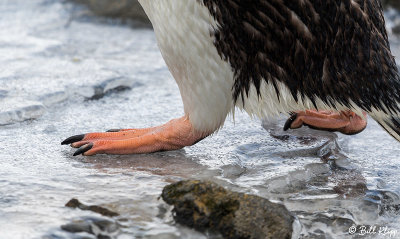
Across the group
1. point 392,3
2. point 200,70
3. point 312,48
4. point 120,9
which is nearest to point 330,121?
point 312,48

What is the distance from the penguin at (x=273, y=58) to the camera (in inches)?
101

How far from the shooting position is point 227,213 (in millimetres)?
2080

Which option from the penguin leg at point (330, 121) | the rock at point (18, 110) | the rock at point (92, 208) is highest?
the rock at point (18, 110)

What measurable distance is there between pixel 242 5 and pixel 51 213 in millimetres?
1042

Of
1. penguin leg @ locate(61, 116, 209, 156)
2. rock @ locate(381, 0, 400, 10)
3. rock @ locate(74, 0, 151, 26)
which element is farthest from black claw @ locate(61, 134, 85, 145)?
rock @ locate(381, 0, 400, 10)

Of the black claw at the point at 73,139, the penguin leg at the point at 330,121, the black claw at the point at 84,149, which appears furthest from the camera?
the penguin leg at the point at 330,121

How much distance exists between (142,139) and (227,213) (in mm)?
841

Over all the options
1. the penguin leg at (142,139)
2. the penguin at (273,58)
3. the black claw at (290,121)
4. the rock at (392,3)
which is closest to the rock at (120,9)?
the rock at (392,3)

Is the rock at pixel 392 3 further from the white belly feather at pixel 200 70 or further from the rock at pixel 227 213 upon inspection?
the rock at pixel 227 213

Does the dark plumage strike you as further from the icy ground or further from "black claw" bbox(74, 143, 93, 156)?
"black claw" bbox(74, 143, 93, 156)

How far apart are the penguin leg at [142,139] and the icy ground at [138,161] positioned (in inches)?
1.6

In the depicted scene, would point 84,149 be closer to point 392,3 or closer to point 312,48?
point 312,48

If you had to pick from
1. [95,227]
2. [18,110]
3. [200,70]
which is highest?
[200,70]

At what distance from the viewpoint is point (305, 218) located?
7.56ft
